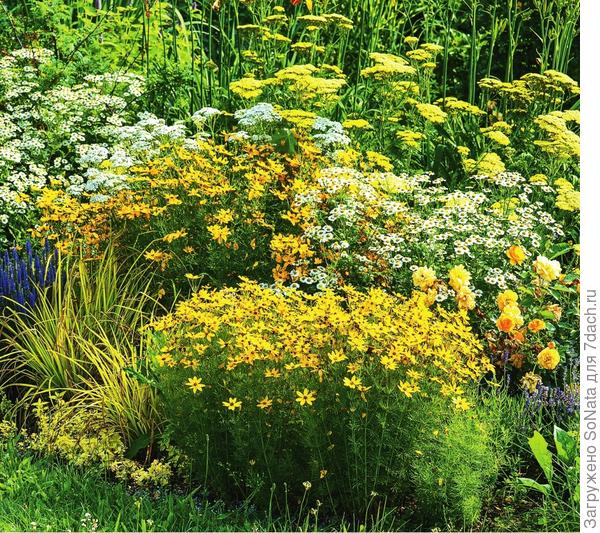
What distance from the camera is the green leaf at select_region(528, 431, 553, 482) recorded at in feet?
12.5

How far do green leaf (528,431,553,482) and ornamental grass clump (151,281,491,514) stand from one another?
32cm

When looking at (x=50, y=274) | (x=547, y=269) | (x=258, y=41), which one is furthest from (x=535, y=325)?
(x=258, y=41)

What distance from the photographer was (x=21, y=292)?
16.1ft

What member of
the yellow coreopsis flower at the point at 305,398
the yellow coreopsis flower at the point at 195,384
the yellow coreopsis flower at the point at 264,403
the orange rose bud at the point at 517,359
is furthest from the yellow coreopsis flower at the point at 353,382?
the orange rose bud at the point at 517,359

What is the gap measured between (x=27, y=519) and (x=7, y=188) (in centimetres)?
226

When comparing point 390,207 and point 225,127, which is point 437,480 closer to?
point 390,207

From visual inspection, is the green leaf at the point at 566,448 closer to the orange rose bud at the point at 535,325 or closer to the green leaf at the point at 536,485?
the green leaf at the point at 536,485

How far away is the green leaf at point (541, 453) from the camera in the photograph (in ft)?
12.5

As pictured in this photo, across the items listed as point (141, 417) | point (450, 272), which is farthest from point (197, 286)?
point (450, 272)

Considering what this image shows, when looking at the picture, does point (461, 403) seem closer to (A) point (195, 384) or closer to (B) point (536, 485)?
(B) point (536, 485)

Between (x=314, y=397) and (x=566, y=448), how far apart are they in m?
1.07

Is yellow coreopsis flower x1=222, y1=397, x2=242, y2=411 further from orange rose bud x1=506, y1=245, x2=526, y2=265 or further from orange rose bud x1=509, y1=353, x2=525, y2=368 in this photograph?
orange rose bud x1=506, y1=245, x2=526, y2=265

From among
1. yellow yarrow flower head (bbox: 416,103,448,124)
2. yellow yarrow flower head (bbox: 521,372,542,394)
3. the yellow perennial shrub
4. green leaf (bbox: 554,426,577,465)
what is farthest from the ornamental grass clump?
yellow yarrow flower head (bbox: 416,103,448,124)

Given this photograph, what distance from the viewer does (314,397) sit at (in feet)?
11.7
